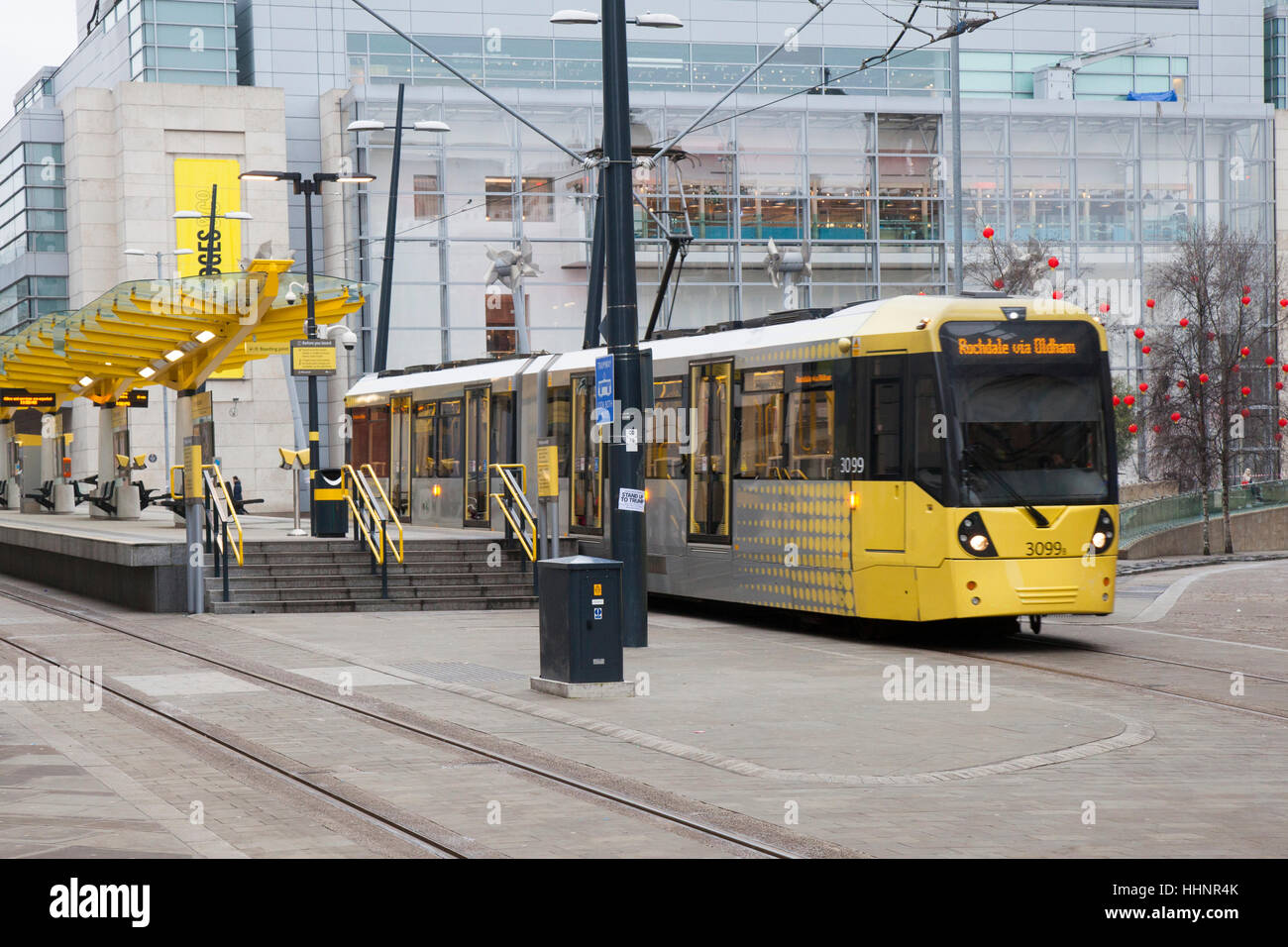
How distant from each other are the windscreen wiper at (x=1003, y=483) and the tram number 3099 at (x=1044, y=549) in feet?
0.60

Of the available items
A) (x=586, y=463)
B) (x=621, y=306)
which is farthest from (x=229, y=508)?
(x=621, y=306)

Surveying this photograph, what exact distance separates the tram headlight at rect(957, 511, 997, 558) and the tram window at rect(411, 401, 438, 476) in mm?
14132

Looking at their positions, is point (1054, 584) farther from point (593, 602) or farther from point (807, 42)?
point (807, 42)

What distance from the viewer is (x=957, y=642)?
61.2 ft

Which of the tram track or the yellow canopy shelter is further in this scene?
the yellow canopy shelter

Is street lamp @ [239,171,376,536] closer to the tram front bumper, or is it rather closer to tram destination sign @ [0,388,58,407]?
the tram front bumper

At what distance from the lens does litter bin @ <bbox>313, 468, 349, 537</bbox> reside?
84.3 feet

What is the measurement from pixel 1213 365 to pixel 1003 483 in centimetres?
2992

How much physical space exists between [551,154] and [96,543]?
3887cm

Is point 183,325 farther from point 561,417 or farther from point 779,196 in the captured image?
point 779,196

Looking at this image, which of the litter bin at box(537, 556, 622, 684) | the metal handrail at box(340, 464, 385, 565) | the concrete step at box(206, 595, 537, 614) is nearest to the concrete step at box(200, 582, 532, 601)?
the concrete step at box(206, 595, 537, 614)

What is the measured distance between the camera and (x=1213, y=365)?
44.7 m

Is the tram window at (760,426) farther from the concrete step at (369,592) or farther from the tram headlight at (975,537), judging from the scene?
the concrete step at (369,592)

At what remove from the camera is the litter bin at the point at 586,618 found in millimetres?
13430
